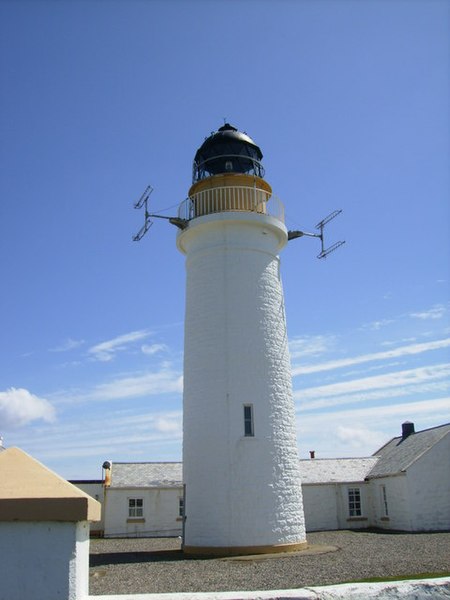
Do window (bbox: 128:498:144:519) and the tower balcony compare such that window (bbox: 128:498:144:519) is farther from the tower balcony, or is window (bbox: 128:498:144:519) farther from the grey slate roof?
the tower balcony

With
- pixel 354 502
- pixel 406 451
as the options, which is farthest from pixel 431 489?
pixel 354 502

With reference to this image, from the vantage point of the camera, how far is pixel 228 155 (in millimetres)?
18109

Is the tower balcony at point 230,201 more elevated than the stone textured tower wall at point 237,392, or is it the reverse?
the tower balcony at point 230,201

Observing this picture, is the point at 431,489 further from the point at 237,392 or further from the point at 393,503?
the point at 237,392

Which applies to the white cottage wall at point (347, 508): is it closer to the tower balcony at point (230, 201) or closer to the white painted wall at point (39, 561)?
the tower balcony at point (230, 201)

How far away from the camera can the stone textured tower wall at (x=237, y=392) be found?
593 inches

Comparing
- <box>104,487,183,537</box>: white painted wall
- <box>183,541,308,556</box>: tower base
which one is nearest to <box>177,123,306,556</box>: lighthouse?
<box>183,541,308,556</box>: tower base

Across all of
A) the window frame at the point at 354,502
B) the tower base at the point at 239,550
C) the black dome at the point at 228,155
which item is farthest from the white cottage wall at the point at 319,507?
the black dome at the point at 228,155

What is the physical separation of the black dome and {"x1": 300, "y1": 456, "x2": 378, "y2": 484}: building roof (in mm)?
13870

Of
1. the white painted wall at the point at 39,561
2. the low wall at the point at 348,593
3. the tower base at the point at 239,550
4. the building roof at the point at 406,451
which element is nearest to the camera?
the white painted wall at the point at 39,561

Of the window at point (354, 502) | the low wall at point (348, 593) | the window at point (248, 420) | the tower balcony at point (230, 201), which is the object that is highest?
the tower balcony at point (230, 201)

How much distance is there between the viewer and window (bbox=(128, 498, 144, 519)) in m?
24.4

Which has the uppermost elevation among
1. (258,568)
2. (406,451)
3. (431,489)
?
(406,451)

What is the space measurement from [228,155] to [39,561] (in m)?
14.4
